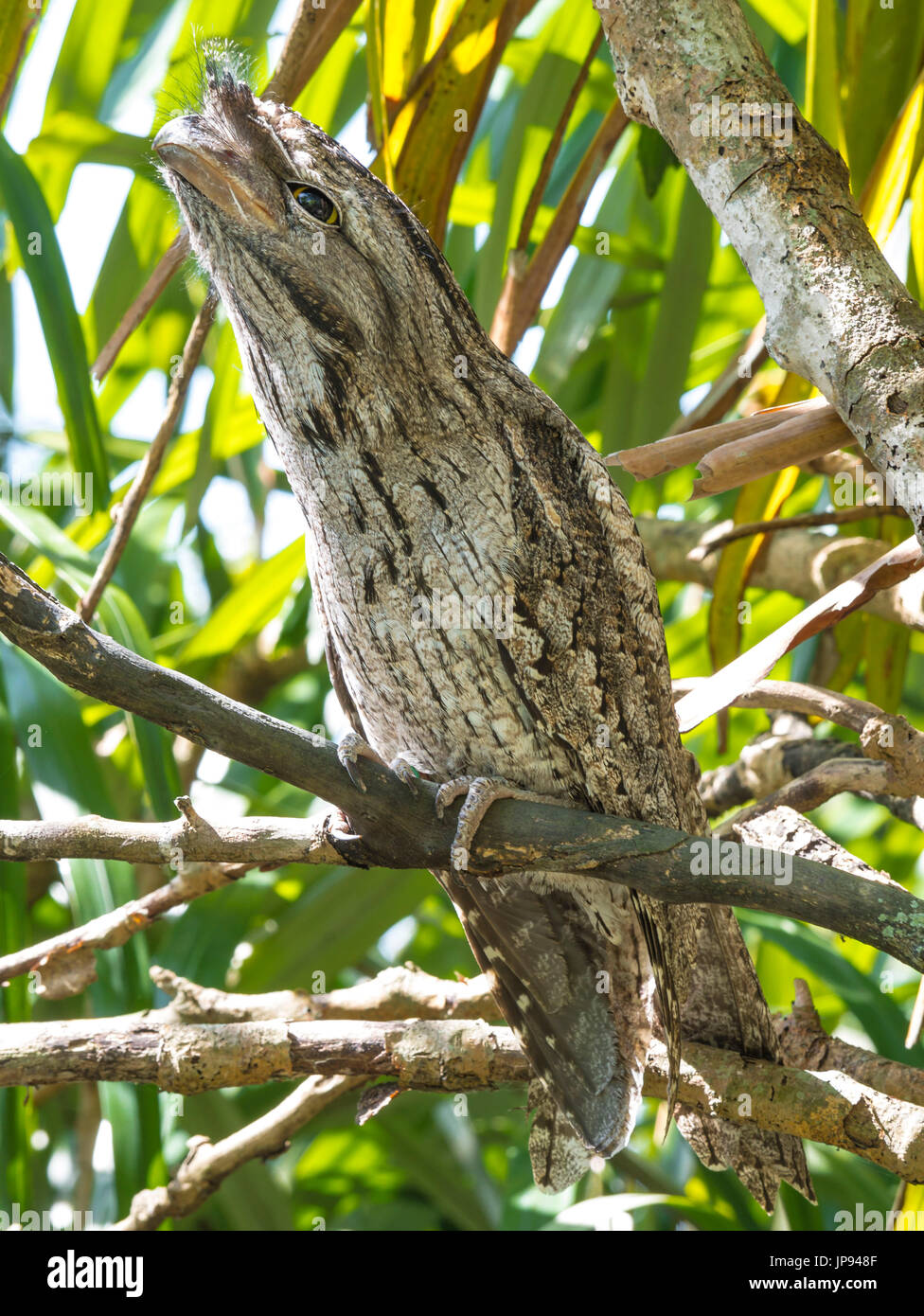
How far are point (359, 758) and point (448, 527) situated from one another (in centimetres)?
45

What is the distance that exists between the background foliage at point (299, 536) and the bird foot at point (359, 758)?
0.73m

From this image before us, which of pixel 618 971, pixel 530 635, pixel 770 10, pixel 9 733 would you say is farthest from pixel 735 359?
pixel 9 733

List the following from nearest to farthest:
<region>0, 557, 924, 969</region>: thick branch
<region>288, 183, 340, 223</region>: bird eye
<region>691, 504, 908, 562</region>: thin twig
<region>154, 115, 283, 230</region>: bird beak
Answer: <region>0, 557, 924, 969</region>: thick branch
<region>154, 115, 283, 230</region>: bird beak
<region>288, 183, 340, 223</region>: bird eye
<region>691, 504, 908, 562</region>: thin twig

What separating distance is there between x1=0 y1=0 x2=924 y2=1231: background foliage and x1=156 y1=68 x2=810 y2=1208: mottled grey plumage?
0.34 meters

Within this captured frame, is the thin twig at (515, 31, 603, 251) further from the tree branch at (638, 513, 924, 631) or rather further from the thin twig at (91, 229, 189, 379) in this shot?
the tree branch at (638, 513, 924, 631)

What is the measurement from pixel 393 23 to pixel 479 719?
1.40m

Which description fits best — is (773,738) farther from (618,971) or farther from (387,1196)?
(387,1196)

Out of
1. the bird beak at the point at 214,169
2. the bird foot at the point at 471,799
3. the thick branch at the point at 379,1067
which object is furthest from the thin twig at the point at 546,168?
the thick branch at the point at 379,1067

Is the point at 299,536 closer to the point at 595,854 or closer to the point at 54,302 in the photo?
the point at 54,302

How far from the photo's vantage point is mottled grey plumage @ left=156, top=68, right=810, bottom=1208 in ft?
5.49

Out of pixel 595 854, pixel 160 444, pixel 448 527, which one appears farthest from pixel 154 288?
pixel 595 854

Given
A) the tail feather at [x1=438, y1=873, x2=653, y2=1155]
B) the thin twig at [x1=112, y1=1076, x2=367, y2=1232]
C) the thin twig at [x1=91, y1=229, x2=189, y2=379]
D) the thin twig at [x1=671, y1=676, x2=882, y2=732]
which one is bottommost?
the thin twig at [x1=112, y1=1076, x2=367, y2=1232]

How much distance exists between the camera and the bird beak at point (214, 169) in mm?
1562

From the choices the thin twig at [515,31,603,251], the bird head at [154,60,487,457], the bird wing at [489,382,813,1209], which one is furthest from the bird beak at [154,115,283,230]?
the thin twig at [515,31,603,251]
